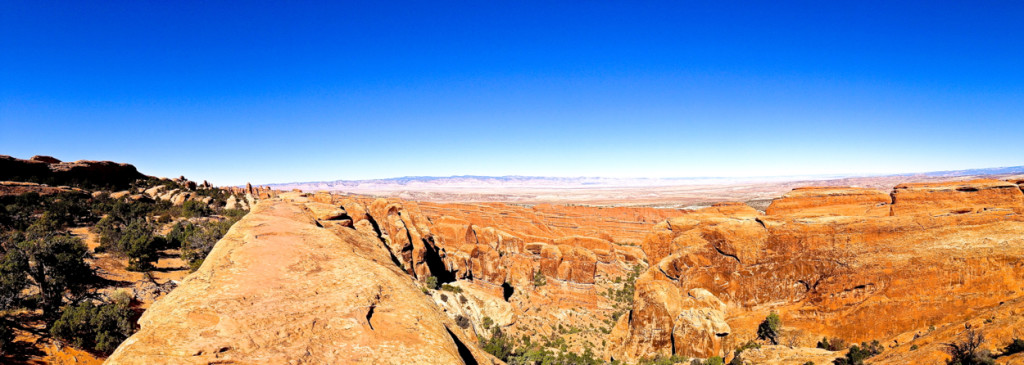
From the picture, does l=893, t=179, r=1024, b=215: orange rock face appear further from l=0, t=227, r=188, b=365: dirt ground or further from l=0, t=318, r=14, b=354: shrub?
l=0, t=318, r=14, b=354: shrub

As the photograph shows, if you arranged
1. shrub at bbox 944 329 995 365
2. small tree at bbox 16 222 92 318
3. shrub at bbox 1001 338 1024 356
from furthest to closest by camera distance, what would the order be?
shrub at bbox 1001 338 1024 356 < shrub at bbox 944 329 995 365 < small tree at bbox 16 222 92 318

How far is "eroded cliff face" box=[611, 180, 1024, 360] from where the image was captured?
23406mm

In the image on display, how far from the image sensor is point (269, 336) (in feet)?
17.0

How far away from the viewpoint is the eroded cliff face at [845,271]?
23406 millimetres

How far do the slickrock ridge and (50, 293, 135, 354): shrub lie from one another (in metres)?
5.63

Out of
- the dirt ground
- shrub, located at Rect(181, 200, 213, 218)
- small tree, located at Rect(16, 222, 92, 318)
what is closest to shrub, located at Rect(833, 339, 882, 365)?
the dirt ground

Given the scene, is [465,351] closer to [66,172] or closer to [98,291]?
[98,291]

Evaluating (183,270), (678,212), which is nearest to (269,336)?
(183,270)

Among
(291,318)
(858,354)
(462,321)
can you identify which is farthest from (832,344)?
(291,318)

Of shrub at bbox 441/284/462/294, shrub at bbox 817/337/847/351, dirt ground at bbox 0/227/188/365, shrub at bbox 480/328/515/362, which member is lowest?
shrub at bbox 480/328/515/362

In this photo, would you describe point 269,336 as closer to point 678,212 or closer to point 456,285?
point 456,285

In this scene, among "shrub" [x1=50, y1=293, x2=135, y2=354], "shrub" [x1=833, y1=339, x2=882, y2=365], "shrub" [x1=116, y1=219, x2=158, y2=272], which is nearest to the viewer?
"shrub" [x1=50, y1=293, x2=135, y2=354]

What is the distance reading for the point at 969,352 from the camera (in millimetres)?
15320

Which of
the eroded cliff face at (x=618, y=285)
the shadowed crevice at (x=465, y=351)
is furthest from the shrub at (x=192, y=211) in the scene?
the shadowed crevice at (x=465, y=351)
